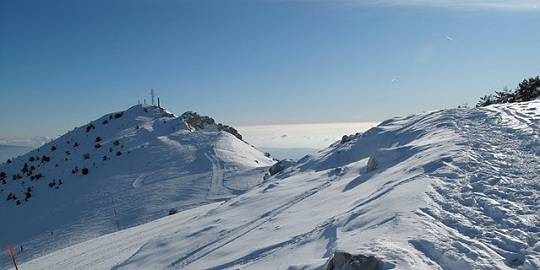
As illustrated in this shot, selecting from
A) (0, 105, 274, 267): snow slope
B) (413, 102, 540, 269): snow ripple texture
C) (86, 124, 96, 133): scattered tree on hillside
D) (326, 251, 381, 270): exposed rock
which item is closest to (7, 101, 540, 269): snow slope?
(413, 102, 540, 269): snow ripple texture

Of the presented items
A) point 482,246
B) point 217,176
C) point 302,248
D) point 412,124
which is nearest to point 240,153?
point 217,176

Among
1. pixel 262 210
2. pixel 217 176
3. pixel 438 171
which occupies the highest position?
pixel 438 171

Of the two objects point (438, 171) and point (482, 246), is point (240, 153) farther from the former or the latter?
point (482, 246)

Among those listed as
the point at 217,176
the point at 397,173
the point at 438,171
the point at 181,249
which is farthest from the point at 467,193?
the point at 217,176

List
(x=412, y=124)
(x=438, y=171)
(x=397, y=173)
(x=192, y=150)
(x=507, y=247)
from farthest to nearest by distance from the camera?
1. (x=192, y=150)
2. (x=412, y=124)
3. (x=397, y=173)
4. (x=438, y=171)
5. (x=507, y=247)

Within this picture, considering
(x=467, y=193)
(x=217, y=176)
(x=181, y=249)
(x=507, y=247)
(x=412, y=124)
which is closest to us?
(x=507, y=247)

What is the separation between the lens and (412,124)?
658 inches

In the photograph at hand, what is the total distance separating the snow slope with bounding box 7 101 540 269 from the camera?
17.9 ft

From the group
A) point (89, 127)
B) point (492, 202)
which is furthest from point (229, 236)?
point (89, 127)

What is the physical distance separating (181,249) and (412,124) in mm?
11306

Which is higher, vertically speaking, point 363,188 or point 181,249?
point 363,188

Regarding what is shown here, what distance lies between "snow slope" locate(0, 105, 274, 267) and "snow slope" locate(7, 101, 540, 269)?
642 centimetres

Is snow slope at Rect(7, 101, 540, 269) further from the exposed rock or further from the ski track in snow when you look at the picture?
the exposed rock

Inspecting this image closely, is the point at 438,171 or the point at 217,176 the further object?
the point at 217,176
